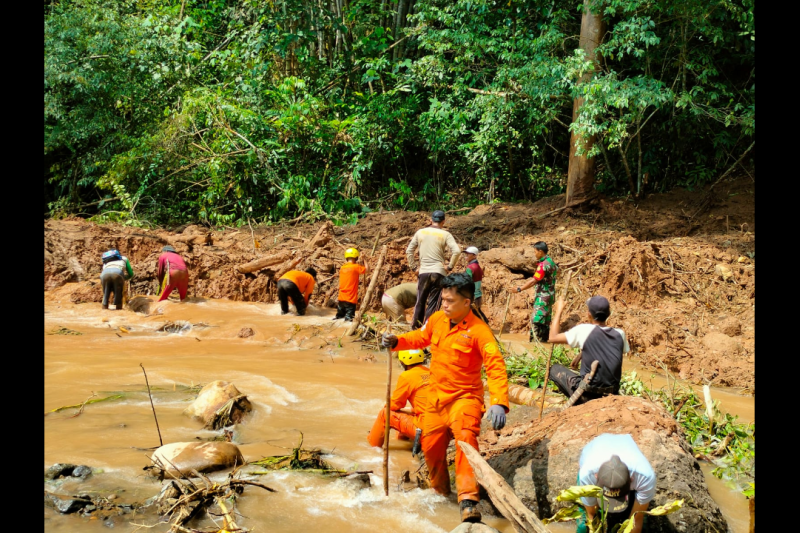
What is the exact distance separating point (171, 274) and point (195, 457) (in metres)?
7.32

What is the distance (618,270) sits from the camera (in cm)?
1074

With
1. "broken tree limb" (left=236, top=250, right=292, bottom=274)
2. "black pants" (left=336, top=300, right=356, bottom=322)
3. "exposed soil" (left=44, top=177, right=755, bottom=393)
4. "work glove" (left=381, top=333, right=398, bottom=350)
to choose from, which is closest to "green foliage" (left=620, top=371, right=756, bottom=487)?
"exposed soil" (left=44, top=177, right=755, bottom=393)

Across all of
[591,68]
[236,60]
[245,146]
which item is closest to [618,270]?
[591,68]

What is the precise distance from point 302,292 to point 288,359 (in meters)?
2.42

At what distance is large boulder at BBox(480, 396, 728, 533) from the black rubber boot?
20.2 inches

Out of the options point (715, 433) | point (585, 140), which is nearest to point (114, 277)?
point (585, 140)

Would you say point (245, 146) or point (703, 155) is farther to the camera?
point (245, 146)

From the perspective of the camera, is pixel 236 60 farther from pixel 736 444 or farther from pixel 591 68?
pixel 736 444

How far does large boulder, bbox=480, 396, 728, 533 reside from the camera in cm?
420

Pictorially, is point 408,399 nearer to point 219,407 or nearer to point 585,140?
point 219,407

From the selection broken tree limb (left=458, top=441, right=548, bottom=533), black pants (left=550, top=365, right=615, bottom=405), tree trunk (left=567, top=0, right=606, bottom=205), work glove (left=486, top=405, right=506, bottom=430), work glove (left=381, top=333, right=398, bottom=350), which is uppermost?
tree trunk (left=567, top=0, right=606, bottom=205)

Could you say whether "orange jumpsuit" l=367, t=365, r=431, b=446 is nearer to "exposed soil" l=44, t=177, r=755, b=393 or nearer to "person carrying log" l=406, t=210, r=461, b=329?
"person carrying log" l=406, t=210, r=461, b=329

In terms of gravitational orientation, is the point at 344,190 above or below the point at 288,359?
above

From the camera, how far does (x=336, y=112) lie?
17.9m
